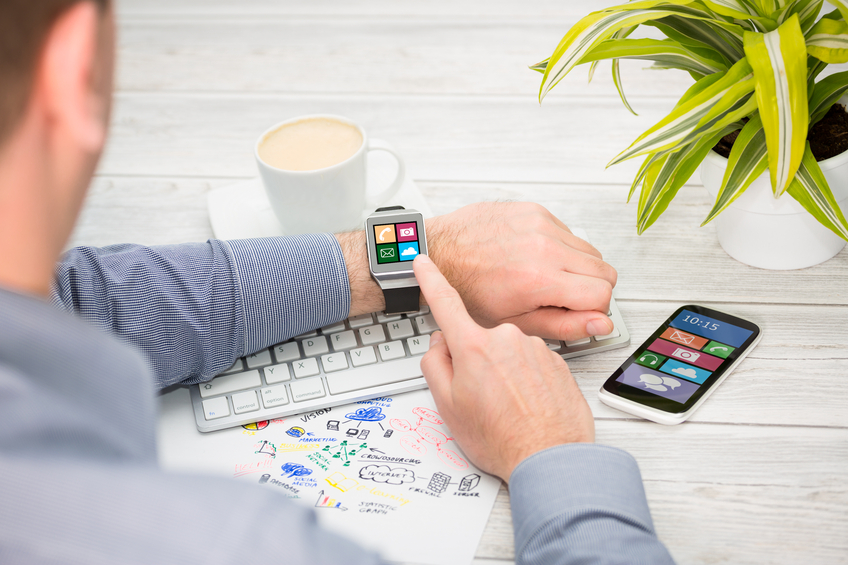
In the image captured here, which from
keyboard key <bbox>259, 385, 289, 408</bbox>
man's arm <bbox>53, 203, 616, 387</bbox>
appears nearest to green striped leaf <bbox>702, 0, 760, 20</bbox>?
man's arm <bbox>53, 203, 616, 387</bbox>

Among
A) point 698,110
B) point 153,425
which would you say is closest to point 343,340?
point 153,425

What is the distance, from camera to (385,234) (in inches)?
29.4

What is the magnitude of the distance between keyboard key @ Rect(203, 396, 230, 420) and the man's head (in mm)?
320

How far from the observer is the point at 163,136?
3.50 ft

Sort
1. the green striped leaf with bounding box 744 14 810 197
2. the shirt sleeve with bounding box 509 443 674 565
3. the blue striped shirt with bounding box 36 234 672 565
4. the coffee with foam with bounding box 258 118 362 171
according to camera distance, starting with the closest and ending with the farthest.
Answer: the blue striped shirt with bounding box 36 234 672 565, the shirt sleeve with bounding box 509 443 674 565, the green striped leaf with bounding box 744 14 810 197, the coffee with foam with bounding box 258 118 362 171

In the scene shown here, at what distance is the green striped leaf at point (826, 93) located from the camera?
0.68 meters

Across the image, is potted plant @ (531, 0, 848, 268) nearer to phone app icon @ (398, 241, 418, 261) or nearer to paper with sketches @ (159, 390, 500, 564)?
phone app icon @ (398, 241, 418, 261)

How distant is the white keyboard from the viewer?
26.0 inches

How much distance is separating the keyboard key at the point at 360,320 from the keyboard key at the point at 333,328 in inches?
0.4

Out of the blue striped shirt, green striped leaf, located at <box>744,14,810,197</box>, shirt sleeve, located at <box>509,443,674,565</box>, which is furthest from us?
green striped leaf, located at <box>744,14,810,197</box>

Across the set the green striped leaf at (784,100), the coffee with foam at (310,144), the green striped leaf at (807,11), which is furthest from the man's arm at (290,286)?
the green striped leaf at (807,11)

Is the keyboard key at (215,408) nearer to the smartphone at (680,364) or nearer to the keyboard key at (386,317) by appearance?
the keyboard key at (386,317)

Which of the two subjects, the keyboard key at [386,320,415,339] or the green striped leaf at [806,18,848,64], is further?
the keyboard key at [386,320,415,339]

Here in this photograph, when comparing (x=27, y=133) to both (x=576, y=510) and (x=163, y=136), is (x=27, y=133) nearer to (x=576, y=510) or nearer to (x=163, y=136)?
(x=576, y=510)
